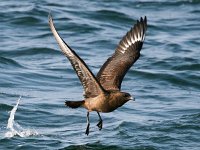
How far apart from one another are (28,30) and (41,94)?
5.23m

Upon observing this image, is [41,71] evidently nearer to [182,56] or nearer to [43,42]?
[43,42]

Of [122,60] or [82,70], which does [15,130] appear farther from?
[82,70]

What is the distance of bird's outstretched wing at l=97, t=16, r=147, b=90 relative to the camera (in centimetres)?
1084

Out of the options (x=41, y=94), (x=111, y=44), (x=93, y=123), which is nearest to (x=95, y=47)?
(x=111, y=44)

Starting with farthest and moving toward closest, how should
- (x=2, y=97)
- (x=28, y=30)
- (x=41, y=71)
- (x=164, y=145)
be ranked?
(x=28, y=30)
(x=41, y=71)
(x=2, y=97)
(x=164, y=145)

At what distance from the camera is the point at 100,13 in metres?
20.8

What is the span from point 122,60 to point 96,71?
169 inches

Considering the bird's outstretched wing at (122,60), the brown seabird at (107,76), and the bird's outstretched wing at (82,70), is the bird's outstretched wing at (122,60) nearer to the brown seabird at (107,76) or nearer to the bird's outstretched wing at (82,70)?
the brown seabird at (107,76)

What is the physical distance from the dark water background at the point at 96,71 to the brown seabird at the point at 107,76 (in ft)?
3.09

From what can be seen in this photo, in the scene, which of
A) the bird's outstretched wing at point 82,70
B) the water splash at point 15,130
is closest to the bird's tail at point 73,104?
the bird's outstretched wing at point 82,70

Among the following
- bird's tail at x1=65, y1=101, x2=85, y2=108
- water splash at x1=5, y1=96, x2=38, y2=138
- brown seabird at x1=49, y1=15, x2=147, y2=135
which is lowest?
water splash at x1=5, y1=96, x2=38, y2=138

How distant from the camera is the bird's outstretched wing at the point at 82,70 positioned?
31.0 feet

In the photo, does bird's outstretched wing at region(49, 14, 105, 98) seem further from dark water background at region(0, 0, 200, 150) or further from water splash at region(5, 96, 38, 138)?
water splash at region(5, 96, 38, 138)

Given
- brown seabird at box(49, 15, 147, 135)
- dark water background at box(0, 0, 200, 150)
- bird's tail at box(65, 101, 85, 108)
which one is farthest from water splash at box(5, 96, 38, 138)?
bird's tail at box(65, 101, 85, 108)
